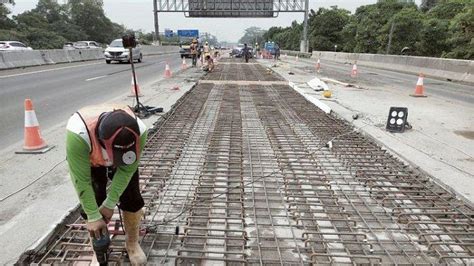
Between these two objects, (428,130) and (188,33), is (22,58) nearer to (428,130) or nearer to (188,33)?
(428,130)

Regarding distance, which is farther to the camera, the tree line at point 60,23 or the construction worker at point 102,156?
the tree line at point 60,23

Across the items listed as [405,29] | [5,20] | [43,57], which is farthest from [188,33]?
[43,57]

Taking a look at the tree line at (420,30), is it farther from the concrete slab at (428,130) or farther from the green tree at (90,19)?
the green tree at (90,19)

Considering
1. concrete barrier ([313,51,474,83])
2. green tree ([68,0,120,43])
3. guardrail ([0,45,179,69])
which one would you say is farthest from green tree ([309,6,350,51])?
green tree ([68,0,120,43])

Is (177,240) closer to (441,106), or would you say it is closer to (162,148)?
(162,148)

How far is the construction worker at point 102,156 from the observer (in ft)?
6.65

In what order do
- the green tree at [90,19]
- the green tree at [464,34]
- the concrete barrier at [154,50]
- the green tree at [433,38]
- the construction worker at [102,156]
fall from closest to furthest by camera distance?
the construction worker at [102,156], the green tree at [464,34], the green tree at [433,38], the concrete barrier at [154,50], the green tree at [90,19]

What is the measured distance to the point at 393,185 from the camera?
4.42 m

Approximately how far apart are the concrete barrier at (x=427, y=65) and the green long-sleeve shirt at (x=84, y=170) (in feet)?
59.3

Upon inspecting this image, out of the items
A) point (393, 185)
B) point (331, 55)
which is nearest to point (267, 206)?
point (393, 185)

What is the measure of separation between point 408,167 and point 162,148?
11.3ft

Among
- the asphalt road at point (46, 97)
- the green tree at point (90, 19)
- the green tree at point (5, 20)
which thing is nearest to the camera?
the asphalt road at point (46, 97)

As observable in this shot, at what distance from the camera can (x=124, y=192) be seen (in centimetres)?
262

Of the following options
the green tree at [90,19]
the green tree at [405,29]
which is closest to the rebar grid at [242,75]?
the green tree at [405,29]
